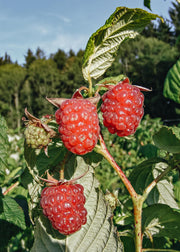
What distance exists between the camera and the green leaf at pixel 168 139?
0.55 metres

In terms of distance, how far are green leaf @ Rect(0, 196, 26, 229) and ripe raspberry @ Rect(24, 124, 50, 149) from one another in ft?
1.24

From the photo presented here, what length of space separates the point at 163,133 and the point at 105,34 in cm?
26

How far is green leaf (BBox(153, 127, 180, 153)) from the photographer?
55 centimetres

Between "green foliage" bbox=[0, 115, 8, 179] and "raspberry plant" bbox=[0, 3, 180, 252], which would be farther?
"green foliage" bbox=[0, 115, 8, 179]

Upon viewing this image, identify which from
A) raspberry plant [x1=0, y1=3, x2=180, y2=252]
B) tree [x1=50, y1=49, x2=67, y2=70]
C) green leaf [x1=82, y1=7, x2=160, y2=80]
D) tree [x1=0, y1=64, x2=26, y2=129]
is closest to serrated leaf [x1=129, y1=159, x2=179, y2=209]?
raspberry plant [x1=0, y1=3, x2=180, y2=252]

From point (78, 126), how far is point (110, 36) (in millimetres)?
241

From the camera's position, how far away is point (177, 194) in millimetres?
1170

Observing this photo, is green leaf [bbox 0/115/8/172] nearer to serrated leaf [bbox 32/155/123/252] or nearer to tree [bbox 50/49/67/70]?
serrated leaf [bbox 32/155/123/252]

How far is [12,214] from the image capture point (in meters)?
→ 0.82

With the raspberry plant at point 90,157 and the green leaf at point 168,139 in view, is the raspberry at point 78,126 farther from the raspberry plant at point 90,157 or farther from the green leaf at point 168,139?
the green leaf at point 168,139

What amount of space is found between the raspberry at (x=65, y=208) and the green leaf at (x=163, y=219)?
19 cm

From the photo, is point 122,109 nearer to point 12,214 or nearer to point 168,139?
point 168,139

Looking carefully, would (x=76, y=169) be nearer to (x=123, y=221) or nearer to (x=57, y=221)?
(x=57, y=221)

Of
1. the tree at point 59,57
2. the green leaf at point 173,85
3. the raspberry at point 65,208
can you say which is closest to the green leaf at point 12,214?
the raspberry at point 65,208
